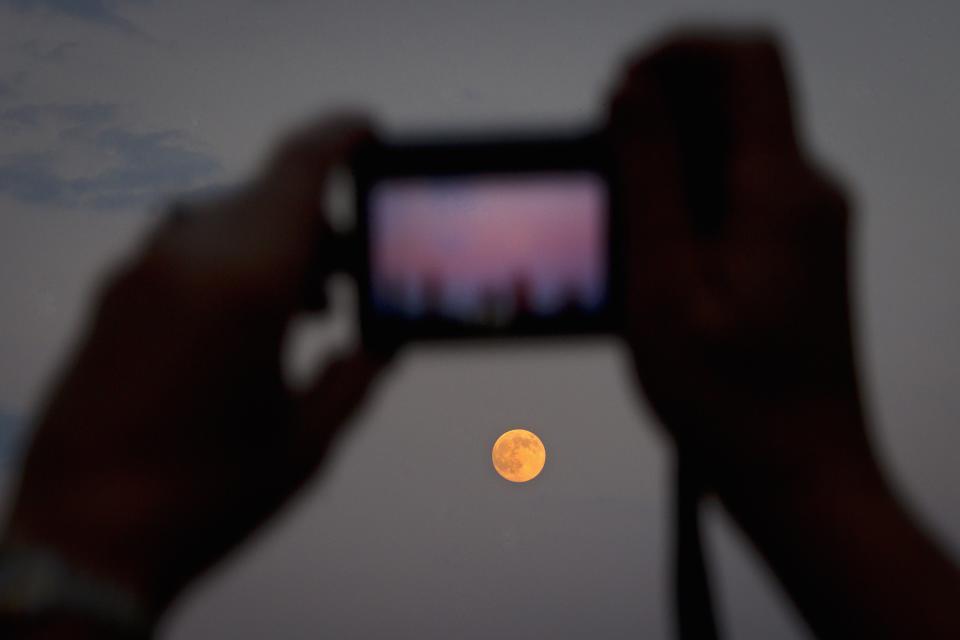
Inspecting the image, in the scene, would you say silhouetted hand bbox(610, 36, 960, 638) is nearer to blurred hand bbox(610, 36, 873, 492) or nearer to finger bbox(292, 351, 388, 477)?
blurred hand bbox(610, 36, 873, 492)

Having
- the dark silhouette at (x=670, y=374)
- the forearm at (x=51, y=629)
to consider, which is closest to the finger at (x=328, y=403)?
the dark silhouette at (x=670, y=374)

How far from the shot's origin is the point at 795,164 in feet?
7.21

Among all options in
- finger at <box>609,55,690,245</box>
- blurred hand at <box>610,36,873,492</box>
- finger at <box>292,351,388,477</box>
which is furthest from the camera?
finger at <box>292,351,388,477</box>

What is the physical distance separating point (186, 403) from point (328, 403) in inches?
26.4

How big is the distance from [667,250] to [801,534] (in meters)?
0.78

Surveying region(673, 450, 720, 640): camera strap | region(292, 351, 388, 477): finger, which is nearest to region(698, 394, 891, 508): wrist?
region(673, 450, 720, 640): camera strap

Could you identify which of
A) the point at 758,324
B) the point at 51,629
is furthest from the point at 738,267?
the point at 51,629

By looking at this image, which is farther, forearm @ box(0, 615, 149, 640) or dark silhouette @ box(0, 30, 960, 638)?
dark silhouette @ box(0, 30, 960, 638)

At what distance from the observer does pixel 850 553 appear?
76.7 inches

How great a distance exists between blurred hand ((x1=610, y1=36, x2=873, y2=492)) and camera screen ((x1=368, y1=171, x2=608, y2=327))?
0.75m

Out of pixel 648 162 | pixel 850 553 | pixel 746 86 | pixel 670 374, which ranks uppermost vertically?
pixel 746 86

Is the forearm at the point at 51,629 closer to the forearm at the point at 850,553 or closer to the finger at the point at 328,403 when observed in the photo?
the finger at the point at 328,403

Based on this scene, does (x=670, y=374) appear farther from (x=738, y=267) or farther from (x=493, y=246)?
(x=493, y=246)

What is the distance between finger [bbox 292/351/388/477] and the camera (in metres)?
2.63
